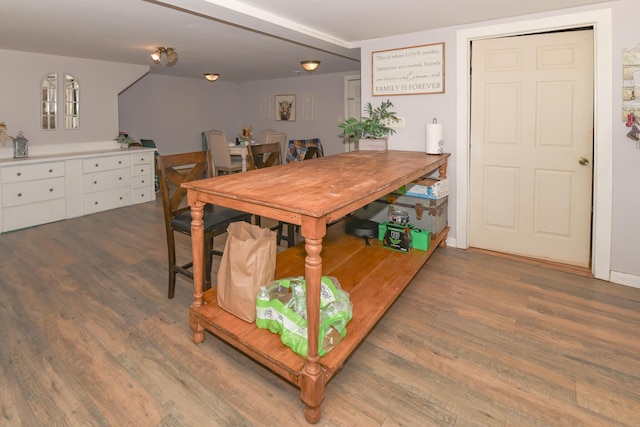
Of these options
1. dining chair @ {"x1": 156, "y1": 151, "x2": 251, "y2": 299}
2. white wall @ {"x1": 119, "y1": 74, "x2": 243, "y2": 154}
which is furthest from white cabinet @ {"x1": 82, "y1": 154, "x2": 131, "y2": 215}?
dining chair @ {"x1": 156, "y1": 151, "x2": 251, "y2": 299}

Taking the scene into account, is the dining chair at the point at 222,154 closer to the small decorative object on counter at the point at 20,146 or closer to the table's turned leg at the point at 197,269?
the small decorative object on counter at the point at 20,146

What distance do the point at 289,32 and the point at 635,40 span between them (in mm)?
2506

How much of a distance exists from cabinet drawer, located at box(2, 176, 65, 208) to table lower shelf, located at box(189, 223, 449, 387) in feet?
11.3

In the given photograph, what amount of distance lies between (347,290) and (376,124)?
1935 millimetres

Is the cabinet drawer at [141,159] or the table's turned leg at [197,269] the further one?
the cabinet drawer at [141,159]

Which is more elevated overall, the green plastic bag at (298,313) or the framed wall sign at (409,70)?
the framed wall sign at (409,70)

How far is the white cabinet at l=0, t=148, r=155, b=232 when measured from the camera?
13.7ft

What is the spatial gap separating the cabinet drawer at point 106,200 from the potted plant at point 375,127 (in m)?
3.40

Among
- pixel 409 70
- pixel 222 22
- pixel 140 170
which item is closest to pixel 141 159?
pixel 140 170

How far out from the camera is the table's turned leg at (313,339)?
4.80ft

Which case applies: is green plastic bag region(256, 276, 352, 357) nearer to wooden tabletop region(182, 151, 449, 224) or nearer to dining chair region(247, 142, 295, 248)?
wooden tabletop region(182, 151, 449, 224)

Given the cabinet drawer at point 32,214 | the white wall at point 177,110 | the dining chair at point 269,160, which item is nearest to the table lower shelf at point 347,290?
the dining chair at point 269,160

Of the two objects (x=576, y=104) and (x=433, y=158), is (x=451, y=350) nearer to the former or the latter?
(x=433, y=158)

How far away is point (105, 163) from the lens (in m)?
5.02
